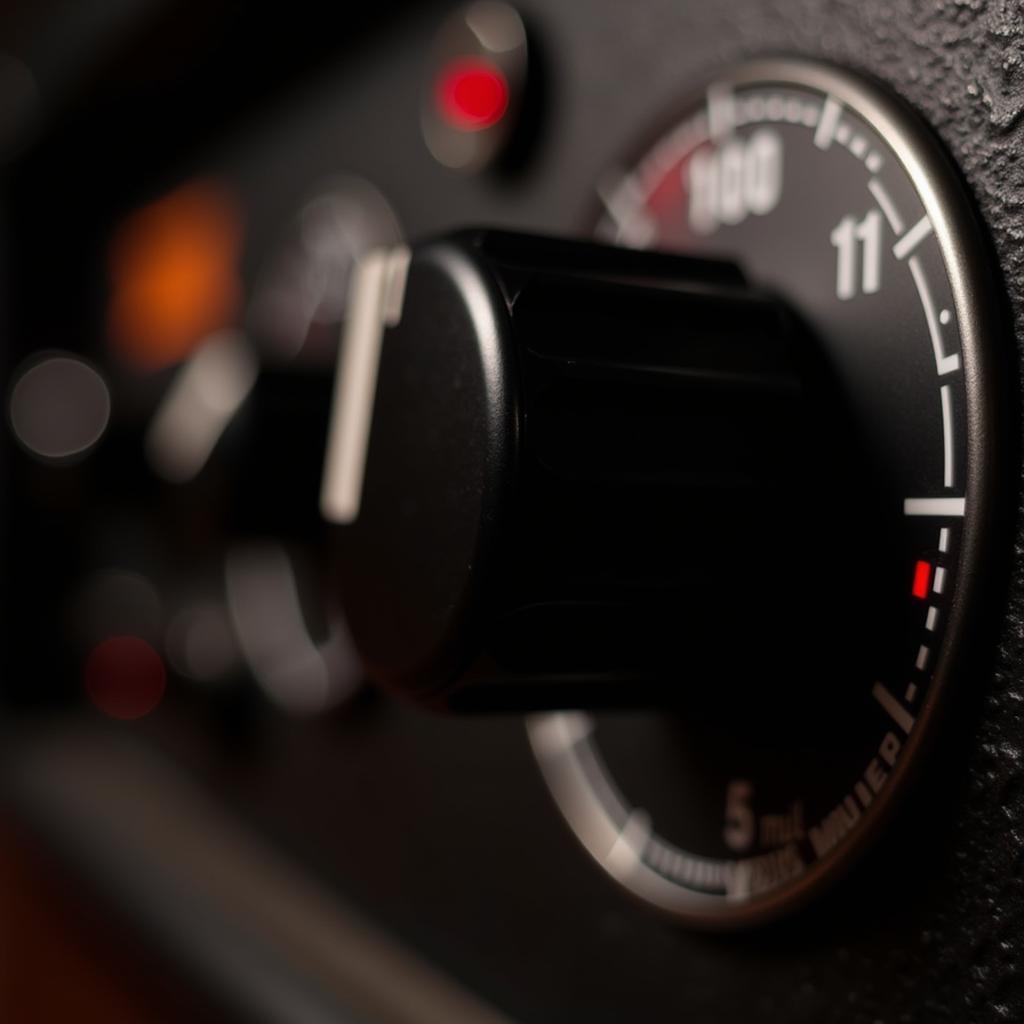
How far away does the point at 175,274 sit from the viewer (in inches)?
34.8

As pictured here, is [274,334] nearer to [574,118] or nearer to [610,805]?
[574,118]

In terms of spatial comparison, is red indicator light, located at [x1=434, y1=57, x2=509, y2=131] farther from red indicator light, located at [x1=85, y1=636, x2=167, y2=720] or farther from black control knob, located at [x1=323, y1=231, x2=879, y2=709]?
red indicator light, located at [x1=85, y1=636, x2=167, y2=720]

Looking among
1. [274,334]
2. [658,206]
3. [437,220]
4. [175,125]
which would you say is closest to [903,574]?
[658,206]

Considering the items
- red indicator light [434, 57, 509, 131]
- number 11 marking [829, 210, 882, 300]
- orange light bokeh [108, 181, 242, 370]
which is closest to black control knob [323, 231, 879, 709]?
number 11 marking [829, 210, 882, 300]

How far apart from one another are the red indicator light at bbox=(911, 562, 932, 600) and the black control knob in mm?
24

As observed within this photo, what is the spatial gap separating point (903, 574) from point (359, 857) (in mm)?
371

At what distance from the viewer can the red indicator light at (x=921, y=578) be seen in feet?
0.99

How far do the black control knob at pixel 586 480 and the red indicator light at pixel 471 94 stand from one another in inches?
7.0

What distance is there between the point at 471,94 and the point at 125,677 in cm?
56

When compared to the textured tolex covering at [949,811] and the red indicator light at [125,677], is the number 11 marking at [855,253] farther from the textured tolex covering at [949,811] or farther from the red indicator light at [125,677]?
the red indicator light at [125,677]

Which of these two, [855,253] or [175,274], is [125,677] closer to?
[175,274]

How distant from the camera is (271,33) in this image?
27.0 inches

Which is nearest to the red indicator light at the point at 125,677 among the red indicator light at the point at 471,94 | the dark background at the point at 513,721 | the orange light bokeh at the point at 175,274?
the dark background at the point at 513,721

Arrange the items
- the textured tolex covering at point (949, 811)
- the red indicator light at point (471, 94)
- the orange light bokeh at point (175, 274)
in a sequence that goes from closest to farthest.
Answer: the textured tolex covering at point (949, 811)
the red indicator light at point (471, 94)
the orange light bokeh at point (175, 274)
